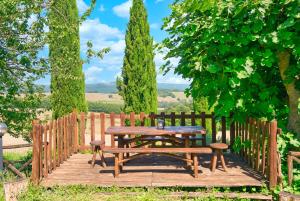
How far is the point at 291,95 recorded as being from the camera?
852 cm

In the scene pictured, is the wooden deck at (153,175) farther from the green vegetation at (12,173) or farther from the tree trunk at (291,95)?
the tree trunk at (291,95)

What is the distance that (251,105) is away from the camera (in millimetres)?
8523

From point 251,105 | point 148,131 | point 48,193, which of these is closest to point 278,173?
point 251,105

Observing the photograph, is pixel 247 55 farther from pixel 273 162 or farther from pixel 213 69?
pixel 273 162

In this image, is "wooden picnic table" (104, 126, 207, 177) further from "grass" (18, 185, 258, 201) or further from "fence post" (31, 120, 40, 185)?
"fence post" (31, 120, 40, 185)

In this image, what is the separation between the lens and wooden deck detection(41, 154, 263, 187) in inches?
301

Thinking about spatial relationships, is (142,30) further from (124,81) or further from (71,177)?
(71,177)

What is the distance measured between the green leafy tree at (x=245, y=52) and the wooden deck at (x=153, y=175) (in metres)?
1.43

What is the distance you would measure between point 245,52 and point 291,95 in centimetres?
162

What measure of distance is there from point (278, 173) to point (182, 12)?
4.11 meters

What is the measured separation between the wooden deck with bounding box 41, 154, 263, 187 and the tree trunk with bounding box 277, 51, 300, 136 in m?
1.46

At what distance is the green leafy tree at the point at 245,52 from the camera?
292 inches

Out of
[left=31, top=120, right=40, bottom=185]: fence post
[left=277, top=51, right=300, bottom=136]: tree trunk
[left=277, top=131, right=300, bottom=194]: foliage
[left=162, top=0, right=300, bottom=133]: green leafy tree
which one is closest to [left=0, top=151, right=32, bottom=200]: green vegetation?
[left=31, top=120, right=40, bottom=185]: fence post

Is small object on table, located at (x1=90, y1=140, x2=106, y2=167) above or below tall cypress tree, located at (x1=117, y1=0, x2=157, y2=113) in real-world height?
below
